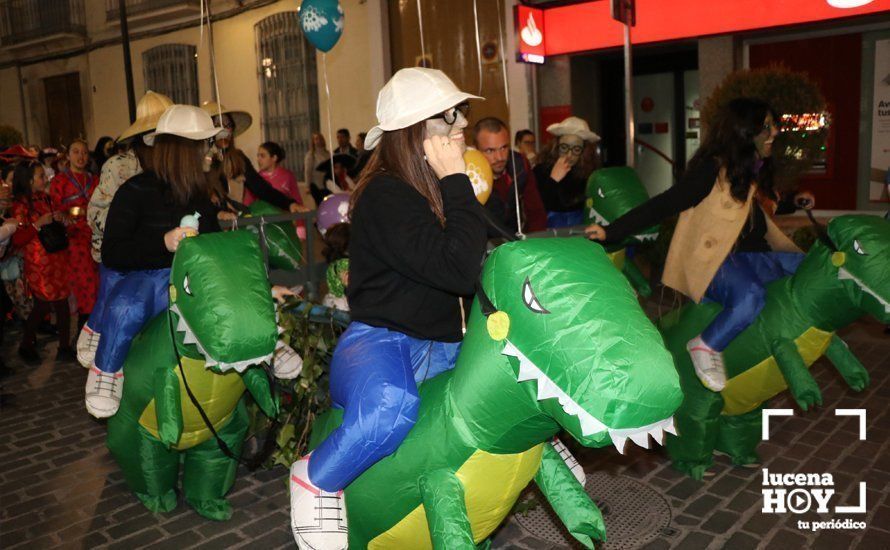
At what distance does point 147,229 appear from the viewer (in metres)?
3.77

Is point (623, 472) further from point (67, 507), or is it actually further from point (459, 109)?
point (67, 507)

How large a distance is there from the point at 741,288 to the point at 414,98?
94.1 inches

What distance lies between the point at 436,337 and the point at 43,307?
19.3ft

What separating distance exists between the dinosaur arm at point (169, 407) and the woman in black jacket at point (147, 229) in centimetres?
50

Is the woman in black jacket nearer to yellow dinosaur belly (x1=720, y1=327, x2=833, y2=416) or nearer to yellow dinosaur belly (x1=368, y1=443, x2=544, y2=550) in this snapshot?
yellow dinosaur belly (x1=368, y1=443, x2=544, y2=550)

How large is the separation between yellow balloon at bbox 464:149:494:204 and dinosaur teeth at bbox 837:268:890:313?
169 centimetres

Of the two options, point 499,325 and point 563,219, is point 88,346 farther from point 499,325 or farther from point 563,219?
point 499,325

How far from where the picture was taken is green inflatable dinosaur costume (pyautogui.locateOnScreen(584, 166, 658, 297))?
487cm

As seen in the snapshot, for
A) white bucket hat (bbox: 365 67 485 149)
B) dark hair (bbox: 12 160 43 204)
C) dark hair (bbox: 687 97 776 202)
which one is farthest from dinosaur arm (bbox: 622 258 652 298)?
dark hair (bbox: 12 160 43 204)

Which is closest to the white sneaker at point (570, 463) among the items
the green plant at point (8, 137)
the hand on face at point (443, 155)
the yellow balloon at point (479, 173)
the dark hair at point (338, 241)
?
the hand on face at point (443, 155)

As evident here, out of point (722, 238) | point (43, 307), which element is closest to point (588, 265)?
point (722, 238)

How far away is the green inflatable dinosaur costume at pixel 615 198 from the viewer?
4871 mm

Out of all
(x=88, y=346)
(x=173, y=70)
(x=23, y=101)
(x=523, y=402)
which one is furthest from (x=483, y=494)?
(x=23, y=101)

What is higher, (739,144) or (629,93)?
(629,93)
